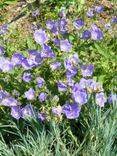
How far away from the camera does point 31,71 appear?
3.06 m

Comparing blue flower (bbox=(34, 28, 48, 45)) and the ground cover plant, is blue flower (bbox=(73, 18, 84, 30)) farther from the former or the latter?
blue flower (bbox=(34, 28, 48, 45))

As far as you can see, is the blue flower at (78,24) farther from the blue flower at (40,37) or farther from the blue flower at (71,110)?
the blue flower at (71,110)

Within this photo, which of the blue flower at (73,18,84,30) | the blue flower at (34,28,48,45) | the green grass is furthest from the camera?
the blue flower at (73,18,84,30)

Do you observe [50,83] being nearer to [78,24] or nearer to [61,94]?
[61,94]

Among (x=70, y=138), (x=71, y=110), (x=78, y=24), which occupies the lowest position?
(x=70, y=138)

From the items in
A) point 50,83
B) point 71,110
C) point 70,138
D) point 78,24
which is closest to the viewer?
point 71,110

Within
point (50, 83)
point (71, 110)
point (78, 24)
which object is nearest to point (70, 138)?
point (71, 110)

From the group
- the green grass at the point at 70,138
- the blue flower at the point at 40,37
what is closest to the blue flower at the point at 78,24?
the blue flower at the point at 40,37

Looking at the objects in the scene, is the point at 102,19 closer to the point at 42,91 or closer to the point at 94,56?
the point at 94,56

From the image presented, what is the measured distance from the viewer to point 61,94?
2898 mm

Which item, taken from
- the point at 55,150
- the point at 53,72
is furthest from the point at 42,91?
the point at 55,150

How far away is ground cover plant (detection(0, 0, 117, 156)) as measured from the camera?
2.69m

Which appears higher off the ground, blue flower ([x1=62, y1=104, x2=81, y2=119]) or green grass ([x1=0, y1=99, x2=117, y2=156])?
blue flower ([x1=62, y1=104, x2=81, y2=119])

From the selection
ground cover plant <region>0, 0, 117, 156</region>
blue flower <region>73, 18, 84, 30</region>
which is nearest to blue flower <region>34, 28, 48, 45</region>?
ground cover plant <region>0, 0, 117, 156</region>
